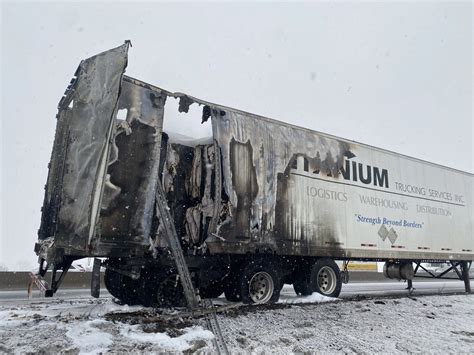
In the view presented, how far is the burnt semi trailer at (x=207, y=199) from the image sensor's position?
6441 mm

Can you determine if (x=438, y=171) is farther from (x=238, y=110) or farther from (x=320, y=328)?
(x=320, y=328)

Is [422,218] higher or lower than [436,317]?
higher

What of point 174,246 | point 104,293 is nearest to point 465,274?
point 174,246

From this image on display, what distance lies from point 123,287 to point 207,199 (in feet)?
8.47

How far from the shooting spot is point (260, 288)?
8.29 meters

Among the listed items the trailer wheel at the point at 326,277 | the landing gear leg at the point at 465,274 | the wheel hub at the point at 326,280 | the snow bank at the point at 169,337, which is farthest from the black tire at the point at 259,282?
the landing gear leg at the point at 465,274

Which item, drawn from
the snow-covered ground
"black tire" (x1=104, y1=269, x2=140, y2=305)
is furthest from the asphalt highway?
the snow-covered ground

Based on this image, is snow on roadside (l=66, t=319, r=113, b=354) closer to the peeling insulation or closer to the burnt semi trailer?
the burnt semi trailer

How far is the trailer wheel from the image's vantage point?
9195 millimetres

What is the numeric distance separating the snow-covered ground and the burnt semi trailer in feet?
2.57

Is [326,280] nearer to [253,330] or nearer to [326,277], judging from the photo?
[326,277]

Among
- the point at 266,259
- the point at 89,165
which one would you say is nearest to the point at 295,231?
the point at 266,259

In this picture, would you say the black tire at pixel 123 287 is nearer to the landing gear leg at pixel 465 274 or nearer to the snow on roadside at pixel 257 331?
the snow on roadside at pixel 257 331

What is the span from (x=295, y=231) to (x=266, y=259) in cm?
91
